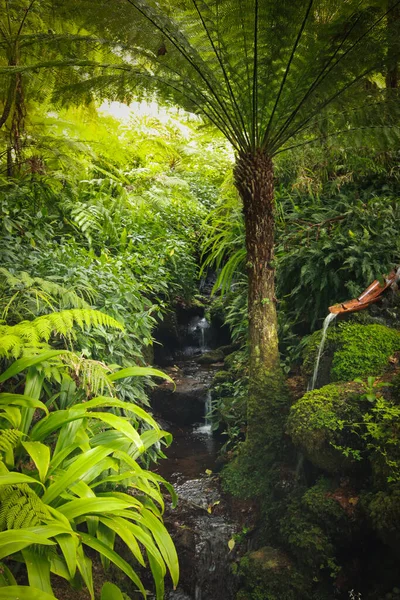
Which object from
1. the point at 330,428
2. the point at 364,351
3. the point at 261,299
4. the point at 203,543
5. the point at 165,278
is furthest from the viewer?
the point at 165,278

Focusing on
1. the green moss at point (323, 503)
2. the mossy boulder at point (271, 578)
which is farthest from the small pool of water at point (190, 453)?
the green moss at point (323, 503)

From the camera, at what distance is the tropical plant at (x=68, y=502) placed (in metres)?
1.27

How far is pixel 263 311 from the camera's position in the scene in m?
2.95

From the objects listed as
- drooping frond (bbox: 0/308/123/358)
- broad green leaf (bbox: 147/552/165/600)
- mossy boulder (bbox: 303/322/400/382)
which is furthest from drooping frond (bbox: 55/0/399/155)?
broad green leaf (bbox: 147/552/165/600)

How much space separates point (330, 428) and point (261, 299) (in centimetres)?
105

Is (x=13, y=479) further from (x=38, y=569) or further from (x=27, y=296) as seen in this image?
(x=27, y=296)

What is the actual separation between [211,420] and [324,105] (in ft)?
10.5

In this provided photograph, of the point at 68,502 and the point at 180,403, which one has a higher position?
the point at 68,502

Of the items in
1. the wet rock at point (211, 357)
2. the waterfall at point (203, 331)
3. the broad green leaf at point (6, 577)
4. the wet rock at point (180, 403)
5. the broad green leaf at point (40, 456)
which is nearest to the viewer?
the broad green leaf at point (6, 577)

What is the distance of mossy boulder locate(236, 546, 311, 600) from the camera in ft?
7.06

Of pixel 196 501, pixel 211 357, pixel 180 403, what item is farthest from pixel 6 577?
pixel 211 357

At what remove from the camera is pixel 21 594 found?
1090mm

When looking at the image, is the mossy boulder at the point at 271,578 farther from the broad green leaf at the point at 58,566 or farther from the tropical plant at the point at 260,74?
the broad green leaf at the point at 58,566

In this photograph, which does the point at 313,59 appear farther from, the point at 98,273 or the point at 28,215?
the point at 28,215
